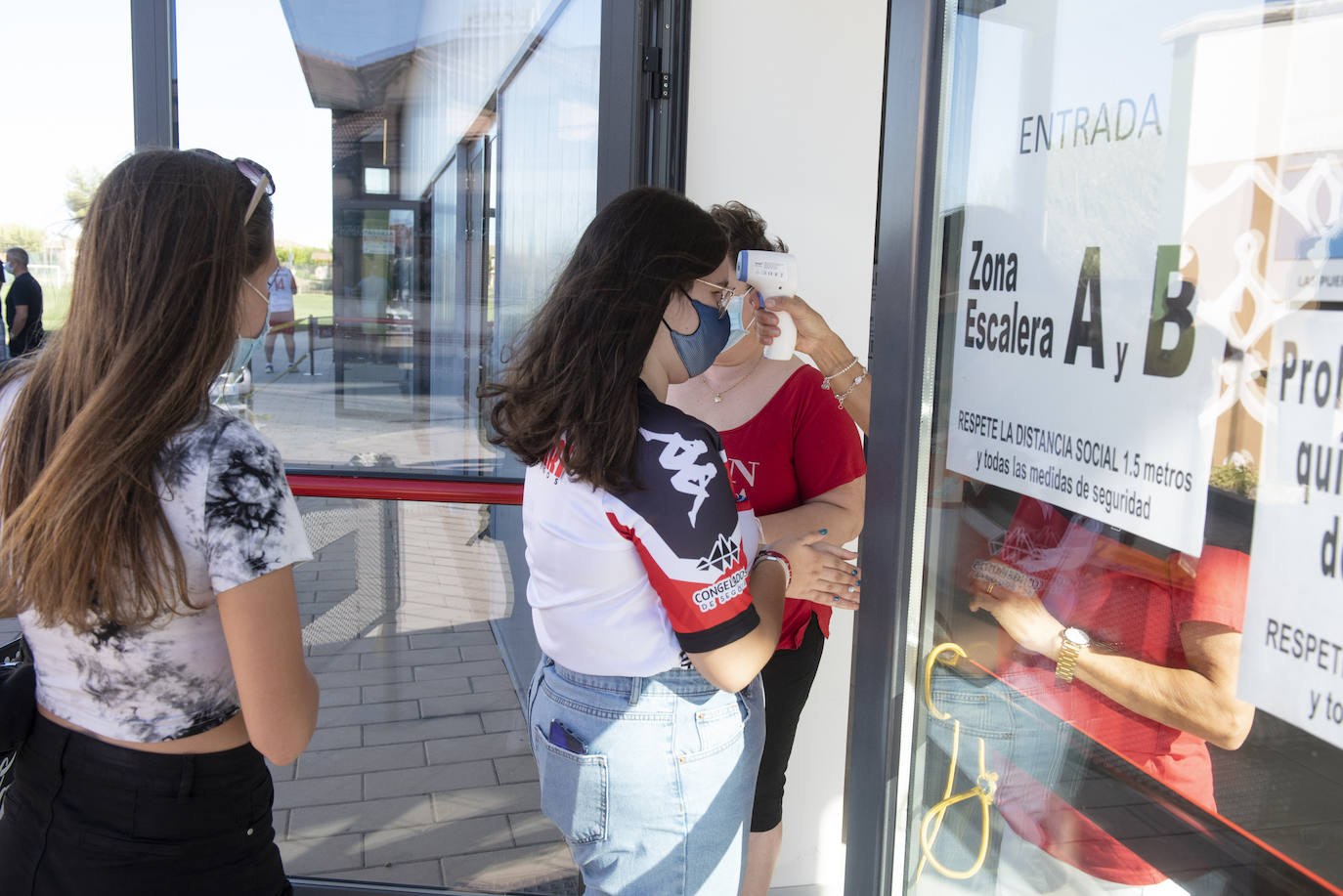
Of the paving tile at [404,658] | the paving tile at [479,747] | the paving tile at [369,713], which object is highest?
the paving tile at [404,658]

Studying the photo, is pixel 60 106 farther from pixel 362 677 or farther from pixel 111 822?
pixel 111 822

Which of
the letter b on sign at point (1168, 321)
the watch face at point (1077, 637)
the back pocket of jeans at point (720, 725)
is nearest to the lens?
the letter b on sign at point (1168, 321)

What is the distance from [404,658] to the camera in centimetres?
293

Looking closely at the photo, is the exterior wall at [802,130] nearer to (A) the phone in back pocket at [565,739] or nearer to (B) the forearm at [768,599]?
(B) the forearm at [768,599]

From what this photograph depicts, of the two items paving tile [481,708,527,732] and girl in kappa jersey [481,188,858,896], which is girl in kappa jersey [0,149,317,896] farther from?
paving tile [481,708,527,732]

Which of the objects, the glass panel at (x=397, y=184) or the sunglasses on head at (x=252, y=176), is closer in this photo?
the sunglasses on head at (x=252, y=176)

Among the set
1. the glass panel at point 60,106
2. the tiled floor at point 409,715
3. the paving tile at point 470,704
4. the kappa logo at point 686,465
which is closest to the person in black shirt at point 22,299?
the glass panel at point 60,106

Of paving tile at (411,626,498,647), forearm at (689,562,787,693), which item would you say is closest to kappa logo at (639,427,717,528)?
forearm at (689,562,787,693)

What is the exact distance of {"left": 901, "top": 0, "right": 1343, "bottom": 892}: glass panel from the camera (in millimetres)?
819

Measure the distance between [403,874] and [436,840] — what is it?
0.13 m

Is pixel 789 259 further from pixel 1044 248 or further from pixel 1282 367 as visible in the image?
pixel 1282 367

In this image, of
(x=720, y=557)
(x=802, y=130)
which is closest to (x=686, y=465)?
(x=720, y=557)

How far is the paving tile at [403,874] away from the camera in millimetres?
2873

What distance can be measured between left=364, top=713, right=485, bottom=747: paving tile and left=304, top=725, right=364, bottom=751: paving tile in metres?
0.03
